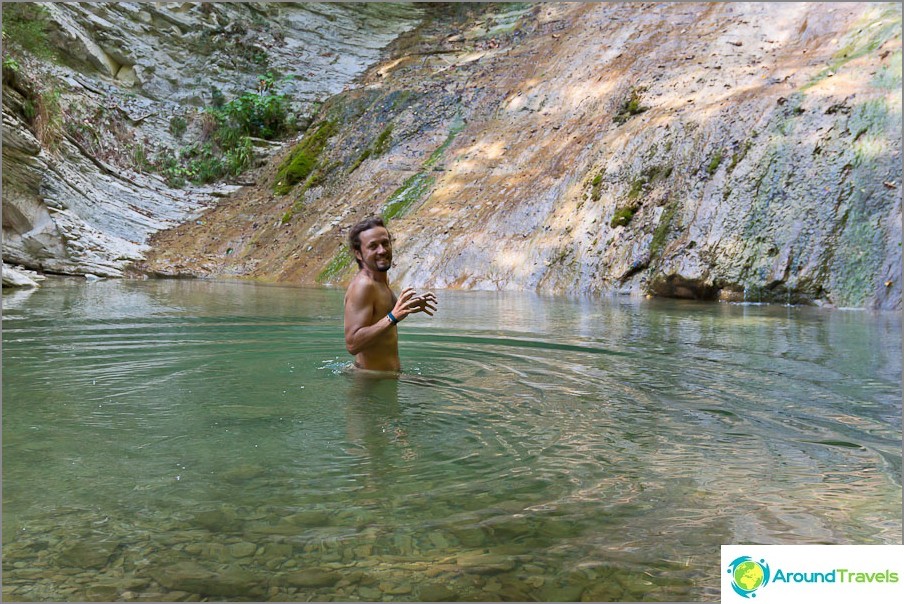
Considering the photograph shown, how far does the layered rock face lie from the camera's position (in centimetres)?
1753

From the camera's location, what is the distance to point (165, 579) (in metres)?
1.92

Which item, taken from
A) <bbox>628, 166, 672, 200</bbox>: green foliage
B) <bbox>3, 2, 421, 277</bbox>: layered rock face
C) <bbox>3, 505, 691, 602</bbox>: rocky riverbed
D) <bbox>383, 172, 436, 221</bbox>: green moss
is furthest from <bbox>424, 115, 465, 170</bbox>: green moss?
<bbox>3, 505, 691, 602</bbox>: rocky riverbed

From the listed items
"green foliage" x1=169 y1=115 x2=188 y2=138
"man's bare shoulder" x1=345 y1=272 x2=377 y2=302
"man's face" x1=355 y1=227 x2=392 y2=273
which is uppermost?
"green foliage" x1=169 y1=115 x2=188 y2=138

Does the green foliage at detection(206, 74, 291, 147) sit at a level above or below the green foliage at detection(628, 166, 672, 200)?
above

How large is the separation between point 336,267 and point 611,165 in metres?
7.36

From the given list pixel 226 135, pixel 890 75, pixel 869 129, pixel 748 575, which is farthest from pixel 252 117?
pixel 748 575

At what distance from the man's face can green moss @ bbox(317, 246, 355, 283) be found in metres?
13.2

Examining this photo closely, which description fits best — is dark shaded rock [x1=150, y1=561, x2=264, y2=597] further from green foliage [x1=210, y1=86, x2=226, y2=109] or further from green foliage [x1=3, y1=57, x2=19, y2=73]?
green foliage [x1=210, y1=86, x2=226, y2=109]

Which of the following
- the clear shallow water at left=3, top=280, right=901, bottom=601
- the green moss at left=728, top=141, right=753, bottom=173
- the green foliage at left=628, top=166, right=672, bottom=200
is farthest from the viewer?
the green foliage at left=628, top=166, right=672, bottom=200

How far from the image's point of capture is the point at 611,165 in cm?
1528

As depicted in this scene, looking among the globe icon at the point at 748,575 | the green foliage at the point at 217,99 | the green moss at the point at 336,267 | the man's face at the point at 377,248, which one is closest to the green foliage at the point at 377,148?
the green moss at the point at 336,267

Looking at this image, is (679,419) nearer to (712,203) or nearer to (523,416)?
(523,416)

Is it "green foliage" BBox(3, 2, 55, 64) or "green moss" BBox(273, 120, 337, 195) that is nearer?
"green foliage" BBox(3, 2, 55, 64)

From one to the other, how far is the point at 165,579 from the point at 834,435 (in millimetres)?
2943
